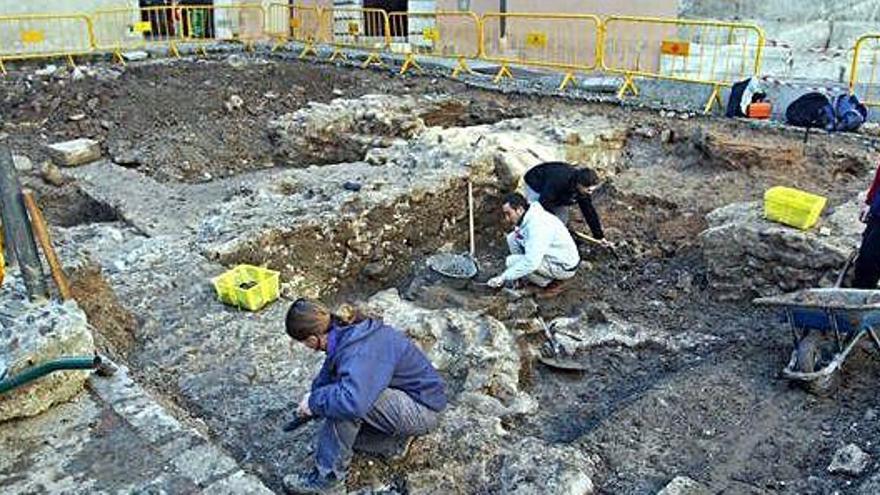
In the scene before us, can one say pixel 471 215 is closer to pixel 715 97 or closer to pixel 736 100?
pixel 736 100

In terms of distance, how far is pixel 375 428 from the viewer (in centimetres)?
Answer: 393

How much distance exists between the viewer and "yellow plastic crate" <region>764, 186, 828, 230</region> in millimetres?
6727

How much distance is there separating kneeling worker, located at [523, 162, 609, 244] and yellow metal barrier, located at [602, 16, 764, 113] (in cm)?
561

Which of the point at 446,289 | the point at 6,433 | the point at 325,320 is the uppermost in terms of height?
the point at 325,320

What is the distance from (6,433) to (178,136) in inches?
315

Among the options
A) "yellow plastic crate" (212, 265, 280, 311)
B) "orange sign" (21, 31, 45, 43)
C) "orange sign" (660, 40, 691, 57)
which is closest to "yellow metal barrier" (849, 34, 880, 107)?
"orange sign" (660, 40, 691, 57)

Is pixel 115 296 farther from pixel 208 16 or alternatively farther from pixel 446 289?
pixel 208 16

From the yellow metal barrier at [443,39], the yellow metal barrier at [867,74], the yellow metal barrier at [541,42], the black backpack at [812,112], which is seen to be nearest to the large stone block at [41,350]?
the black backpack at [812,112]

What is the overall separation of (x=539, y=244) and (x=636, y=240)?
1.83 metres

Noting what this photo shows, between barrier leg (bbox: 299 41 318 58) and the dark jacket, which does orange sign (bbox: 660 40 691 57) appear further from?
barrier leg (bbox: 299 41 318 58)

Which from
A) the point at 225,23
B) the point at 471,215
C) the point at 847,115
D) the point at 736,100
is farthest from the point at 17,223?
the point at 225,23

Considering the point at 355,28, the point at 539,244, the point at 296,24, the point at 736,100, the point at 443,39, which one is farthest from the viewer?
the point at 296,24

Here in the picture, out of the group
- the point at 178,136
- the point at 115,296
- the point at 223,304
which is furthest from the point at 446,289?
the point at 178,136

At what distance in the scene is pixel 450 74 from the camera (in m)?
13.2
